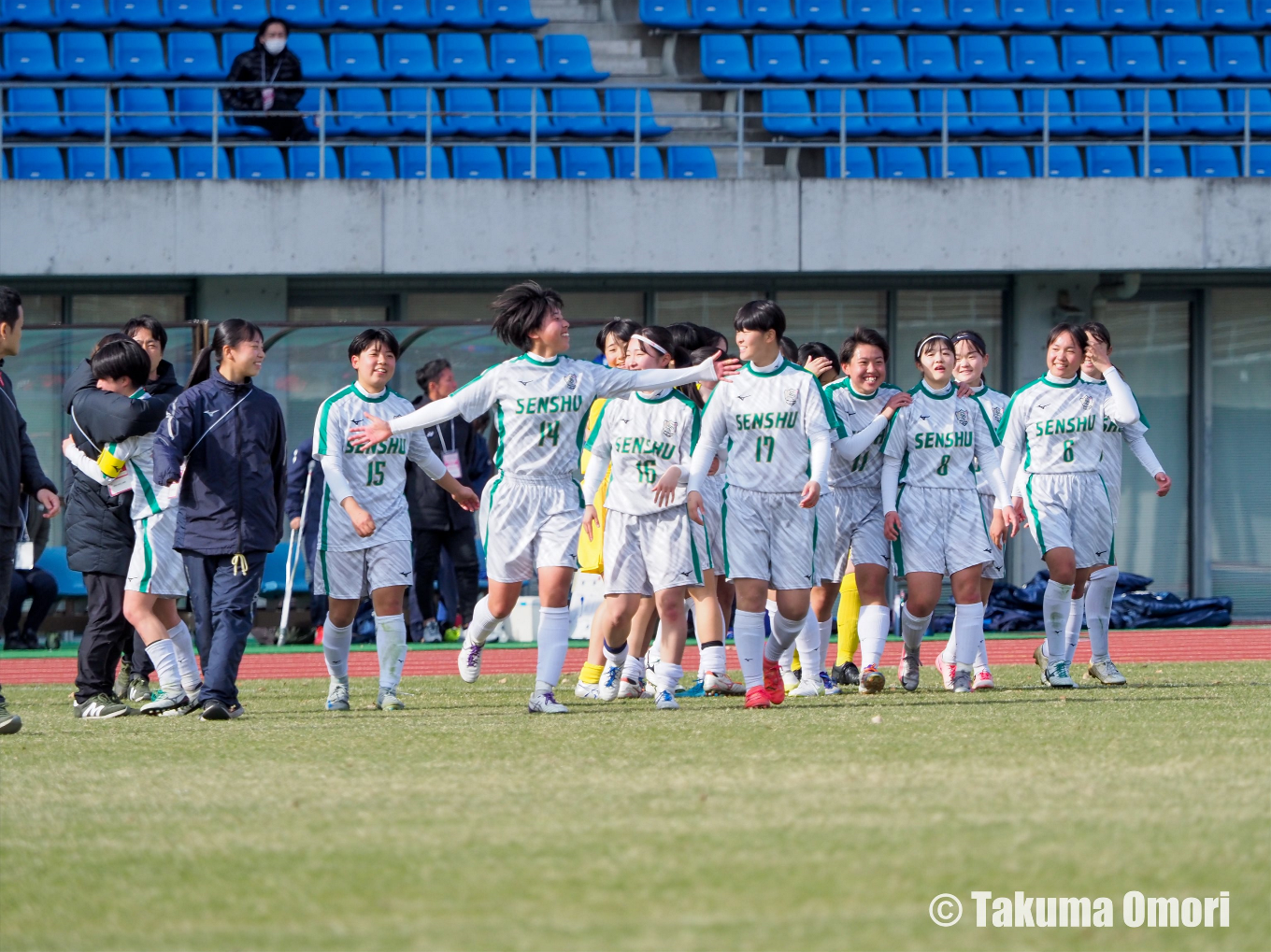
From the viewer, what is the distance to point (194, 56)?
19.6 meters

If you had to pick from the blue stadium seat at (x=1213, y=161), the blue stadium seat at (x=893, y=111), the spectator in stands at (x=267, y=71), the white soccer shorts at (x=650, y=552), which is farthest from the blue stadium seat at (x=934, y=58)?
the white soccer shorts at (x=650, y=552)

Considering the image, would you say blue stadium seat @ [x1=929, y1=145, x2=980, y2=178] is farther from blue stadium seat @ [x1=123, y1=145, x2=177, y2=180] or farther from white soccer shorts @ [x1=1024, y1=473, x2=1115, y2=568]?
white soccer shorts @ [x1=1024, y1=473, x2=1115, y2=568]

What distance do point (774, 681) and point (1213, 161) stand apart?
1416 cm

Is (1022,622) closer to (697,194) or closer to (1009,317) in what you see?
(1009,317)

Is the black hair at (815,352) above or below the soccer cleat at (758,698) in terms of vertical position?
above

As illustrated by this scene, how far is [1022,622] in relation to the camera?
16.4 m

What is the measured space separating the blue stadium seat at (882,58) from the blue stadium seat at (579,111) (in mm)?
3356

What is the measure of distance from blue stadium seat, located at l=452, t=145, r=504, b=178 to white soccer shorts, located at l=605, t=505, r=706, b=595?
10.5m

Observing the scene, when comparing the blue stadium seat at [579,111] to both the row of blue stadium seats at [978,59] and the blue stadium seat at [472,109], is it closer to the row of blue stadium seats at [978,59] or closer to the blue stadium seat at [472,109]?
the blue stadium seat at [472,109]

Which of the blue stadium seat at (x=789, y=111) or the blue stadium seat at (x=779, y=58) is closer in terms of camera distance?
the blue stadium seat at (x=789, y=111)

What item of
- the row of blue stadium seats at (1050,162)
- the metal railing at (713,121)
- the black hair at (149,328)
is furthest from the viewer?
the row of blue stadium seats at (1050,162)

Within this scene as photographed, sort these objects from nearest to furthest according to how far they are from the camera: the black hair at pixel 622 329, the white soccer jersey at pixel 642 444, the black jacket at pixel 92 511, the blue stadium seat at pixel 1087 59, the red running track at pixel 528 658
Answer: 1. the white soccer jersey at pixel 642 444
2. the black jacket at pixel 92 511
3. the black hair at pixel 622 329
4. the red running track at pixel 528 658
5. the blue stadium seat at pixel 1087 59

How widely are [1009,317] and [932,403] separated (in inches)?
403

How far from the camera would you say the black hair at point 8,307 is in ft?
24.9
